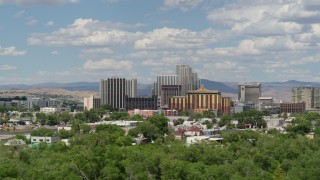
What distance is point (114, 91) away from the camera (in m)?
136

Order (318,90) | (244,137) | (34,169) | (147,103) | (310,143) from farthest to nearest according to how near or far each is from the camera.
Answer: (318,90) < (147,103) < (244,137) < (310,143) < (34,169)

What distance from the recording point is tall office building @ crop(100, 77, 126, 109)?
13475cm

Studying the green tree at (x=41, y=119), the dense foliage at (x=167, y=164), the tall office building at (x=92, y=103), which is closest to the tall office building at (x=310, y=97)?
the tall office building at (x=92, y=103)

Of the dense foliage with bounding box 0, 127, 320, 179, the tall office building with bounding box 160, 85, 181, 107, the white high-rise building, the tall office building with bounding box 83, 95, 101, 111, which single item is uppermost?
the white high-rise building

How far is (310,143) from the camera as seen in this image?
139ft

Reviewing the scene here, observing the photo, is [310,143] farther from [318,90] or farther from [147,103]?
[318,90]

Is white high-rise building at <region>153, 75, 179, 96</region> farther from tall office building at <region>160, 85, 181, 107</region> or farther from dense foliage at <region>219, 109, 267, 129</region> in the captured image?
dense foliage at <region>219, 109, 267, 129</region>

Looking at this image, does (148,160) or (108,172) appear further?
(148,160)

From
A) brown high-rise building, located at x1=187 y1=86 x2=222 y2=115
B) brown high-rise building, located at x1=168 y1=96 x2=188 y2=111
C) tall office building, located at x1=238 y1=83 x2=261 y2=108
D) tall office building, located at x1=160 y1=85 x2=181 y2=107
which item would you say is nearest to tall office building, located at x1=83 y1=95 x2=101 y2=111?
tall office building, located at x1=160 y1=85 x2=181 y2=107

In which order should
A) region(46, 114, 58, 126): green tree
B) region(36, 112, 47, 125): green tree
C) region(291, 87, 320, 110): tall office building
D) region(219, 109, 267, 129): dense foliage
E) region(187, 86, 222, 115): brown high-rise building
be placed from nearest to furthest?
region(219, 109, 267, 129): dense foliage < region(46, 114, 58, 126): green tree < region(36, 112, 47, 125): green tree < region(187, 86, 222, 115): brown high-rise building < region(291, 87, 320, 110): tall office building

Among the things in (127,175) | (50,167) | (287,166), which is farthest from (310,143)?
(50,167)

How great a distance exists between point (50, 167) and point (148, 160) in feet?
17.9

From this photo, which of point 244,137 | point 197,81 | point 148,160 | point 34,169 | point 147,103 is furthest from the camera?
point 197,81

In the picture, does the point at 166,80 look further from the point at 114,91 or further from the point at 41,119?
the point at 41,119
